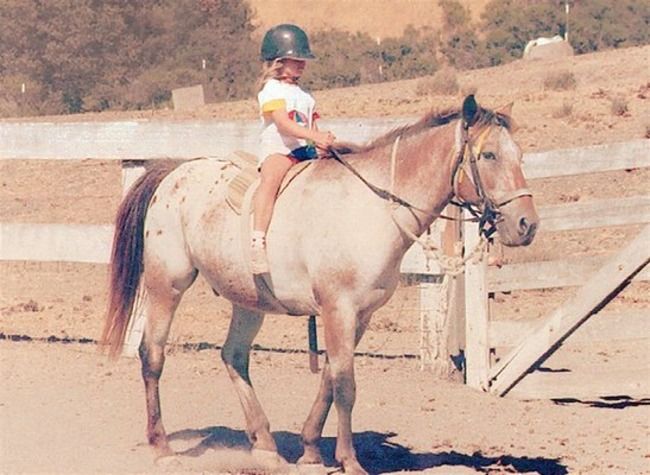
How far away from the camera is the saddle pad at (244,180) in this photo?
316 inches

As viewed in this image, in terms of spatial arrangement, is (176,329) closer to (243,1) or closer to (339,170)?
(339,170)

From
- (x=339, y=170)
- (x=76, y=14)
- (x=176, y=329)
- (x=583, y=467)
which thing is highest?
(x=76, y=14)

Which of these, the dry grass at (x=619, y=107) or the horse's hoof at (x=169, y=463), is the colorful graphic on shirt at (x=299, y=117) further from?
the dry grass at (x=619, y=107)

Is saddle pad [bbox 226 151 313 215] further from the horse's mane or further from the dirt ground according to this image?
the dirt ground

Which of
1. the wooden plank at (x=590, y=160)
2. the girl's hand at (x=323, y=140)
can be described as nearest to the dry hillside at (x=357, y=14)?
the wooden plank at (x=590, y=160)

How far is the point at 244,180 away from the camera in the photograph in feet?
27.1

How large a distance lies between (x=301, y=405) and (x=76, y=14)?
3060cm

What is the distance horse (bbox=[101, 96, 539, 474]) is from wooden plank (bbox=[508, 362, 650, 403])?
2.45 m

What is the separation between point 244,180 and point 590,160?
2.91 meters

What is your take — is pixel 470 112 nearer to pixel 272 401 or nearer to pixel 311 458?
pixel 311 458

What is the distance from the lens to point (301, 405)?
993cm

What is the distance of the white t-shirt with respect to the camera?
315 inches

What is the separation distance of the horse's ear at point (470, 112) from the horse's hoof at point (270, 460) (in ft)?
7.14

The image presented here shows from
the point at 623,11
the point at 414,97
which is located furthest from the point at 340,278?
the point at 623,11
